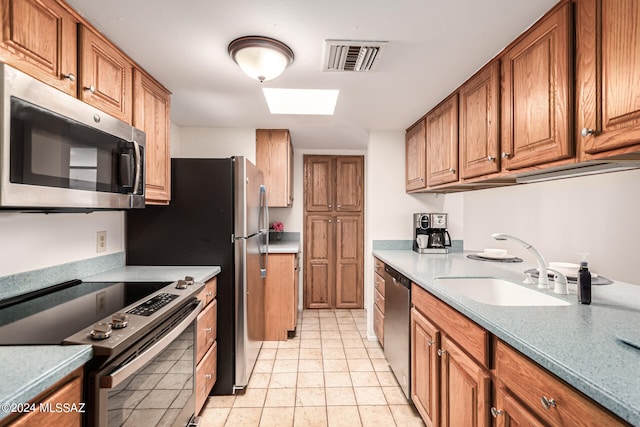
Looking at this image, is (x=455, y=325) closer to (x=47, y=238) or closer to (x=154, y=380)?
(x=154, y=380)

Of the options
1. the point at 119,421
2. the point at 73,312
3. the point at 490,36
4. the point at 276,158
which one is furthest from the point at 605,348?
the point at 276,158

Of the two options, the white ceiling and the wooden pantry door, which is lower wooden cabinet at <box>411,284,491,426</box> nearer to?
the white ceiling

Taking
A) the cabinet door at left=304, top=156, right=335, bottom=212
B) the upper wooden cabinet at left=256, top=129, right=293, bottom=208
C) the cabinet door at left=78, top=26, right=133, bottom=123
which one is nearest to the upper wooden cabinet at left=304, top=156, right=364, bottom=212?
the cabinet door at left=304, top=156, right=335, bottom=212

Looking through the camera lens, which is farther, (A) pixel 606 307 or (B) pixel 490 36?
(B) pixel 490 36

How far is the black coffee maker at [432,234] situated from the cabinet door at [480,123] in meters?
0.86

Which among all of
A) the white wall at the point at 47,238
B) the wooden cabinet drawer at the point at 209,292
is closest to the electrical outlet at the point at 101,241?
the white wall at the point at 47,238

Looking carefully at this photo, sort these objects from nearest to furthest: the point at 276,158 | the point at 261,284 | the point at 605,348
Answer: the point at 605,348, the point at 261,284, the point at 276,158

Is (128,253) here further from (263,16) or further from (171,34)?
(263,16)

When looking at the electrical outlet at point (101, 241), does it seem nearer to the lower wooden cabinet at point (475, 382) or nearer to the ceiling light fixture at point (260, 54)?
the ceiling light fixture at point (260, 54)

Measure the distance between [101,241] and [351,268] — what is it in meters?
2.97

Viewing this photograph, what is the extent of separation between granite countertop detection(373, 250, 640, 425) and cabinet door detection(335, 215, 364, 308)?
250 centimetres

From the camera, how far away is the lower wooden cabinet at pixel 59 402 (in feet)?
2.46

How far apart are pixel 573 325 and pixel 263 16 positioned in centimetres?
170

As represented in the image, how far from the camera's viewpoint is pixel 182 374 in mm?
1584
